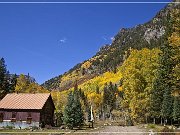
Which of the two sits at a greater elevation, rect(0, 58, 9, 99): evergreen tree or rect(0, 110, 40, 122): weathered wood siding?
rect(0, 58, 9, 99): evergreen tree

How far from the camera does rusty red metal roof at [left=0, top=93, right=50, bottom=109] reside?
2630 inches

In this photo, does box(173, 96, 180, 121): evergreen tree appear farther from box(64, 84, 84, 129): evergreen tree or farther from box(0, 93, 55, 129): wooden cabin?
box(0, 93, 55, 129): wooden cabin

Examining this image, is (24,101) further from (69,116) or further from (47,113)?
(69,116)

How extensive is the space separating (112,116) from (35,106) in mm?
108431

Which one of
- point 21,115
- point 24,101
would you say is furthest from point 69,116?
point 24,101

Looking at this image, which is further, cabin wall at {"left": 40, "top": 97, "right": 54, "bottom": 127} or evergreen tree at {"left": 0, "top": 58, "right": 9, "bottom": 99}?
evergreen tree at {"left": 0, "top": 58, "right": 9, "bottom": 99}

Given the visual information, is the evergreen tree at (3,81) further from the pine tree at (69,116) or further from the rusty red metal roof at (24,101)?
the pine tree at (69,116)

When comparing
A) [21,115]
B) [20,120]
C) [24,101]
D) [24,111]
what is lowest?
[20,120]

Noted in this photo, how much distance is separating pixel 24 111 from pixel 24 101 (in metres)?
2.17

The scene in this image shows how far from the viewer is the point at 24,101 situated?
67.9 metres

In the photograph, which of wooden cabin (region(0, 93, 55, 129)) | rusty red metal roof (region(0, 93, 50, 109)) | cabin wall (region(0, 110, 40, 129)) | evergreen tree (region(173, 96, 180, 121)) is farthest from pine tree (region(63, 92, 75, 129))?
evergreen tree (region(173, 96, 180, 121))

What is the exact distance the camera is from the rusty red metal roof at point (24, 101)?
6681 cm

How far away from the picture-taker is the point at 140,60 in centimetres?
6519

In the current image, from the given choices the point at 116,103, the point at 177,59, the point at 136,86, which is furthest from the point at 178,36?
the point at 116,103
